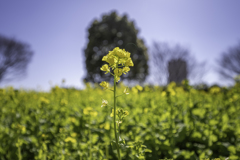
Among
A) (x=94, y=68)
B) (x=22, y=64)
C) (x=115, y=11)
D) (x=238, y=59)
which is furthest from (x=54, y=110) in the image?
(x=22, y=64)

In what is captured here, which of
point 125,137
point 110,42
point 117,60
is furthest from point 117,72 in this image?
point 110,42

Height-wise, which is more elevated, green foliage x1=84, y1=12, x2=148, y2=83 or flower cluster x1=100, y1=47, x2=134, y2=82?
green foliage x1=84, y1=12, x2=148, y2=83

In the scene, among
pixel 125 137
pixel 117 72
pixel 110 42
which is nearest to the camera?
pixel 117 72

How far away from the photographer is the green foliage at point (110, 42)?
19250 mm

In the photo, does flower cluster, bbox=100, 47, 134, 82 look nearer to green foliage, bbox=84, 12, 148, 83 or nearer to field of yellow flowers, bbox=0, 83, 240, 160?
field of yellow flowers, bbox=0, 83, 240, 160

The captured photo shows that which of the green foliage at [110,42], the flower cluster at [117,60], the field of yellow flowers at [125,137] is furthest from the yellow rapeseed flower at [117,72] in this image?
the green foliage at [110,42]

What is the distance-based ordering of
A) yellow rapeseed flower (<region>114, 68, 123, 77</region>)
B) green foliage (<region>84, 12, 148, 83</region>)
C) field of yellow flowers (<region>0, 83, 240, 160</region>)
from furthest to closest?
green foliage (<region>84, 12, 148, 83</region>)
field of yellow flowers (<region>0, 83, 240, 160</region>)
yellow rapeseed flower (<region>114, 68, 123, 77</region>)

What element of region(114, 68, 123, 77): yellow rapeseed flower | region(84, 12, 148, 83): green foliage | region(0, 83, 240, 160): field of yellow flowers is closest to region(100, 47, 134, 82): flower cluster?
region(114, 68, 123, 77): yellow rapeseed flower

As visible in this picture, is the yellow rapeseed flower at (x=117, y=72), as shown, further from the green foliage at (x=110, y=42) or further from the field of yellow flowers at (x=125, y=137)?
the green foliage at (x=110, y=42)

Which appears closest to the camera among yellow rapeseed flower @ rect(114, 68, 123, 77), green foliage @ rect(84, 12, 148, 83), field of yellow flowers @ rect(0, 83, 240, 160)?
yellow rapeseed flower @ rect(114, 68, 123, 77)

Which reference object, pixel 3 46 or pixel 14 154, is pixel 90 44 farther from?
pixel 14 154

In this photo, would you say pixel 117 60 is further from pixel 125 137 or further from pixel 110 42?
pixel 110 42

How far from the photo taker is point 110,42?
64.9ft

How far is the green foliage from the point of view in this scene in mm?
19250
